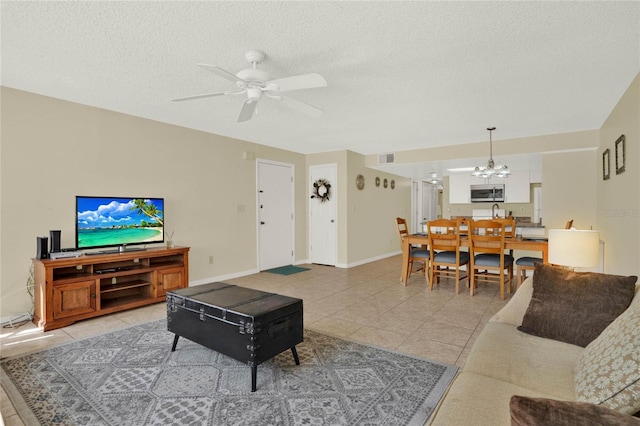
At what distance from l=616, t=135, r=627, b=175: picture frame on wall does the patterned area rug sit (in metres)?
2.80

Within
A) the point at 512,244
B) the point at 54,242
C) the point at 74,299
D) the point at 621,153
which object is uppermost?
the point at 621,153

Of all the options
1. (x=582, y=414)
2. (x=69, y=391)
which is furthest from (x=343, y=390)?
(x=69, y=391)

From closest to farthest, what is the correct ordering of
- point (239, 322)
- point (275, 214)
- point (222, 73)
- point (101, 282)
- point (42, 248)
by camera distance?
point (239, 322)
point (222, 73)
point (42, 248)
point (101, 282)
point (275, 214)

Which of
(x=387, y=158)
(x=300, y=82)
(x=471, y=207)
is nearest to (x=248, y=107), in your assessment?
(x=300, y=82)

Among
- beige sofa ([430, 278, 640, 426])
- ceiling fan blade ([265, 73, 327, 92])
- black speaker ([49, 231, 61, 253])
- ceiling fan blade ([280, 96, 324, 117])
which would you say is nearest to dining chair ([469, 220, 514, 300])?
beige sofa ([430, 278, 640, 426])

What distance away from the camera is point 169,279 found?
13.1 feet

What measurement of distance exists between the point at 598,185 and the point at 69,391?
6.40 meters

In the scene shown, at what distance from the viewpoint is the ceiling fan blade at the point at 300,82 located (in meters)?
2.33

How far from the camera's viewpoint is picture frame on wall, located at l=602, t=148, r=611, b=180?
4009 mm

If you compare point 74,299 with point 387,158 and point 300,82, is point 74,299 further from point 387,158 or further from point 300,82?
Result: point 387,158

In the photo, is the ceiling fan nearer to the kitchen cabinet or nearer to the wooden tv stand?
the wooden tv stand

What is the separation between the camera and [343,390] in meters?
2.04

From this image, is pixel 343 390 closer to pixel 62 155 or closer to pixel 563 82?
pixel 563 82

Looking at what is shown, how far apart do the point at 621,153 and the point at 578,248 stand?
1.90 m
